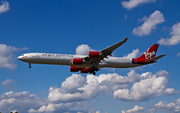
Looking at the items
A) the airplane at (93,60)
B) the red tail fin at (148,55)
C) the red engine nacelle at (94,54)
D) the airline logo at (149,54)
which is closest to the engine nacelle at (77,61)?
the airplane at (93,60)

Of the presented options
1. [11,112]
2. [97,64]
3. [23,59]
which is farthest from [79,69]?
[11,112]

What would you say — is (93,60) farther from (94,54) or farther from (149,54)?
(149,54)

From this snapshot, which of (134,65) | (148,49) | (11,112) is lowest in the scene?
(11,112)

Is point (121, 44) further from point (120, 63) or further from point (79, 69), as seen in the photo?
point (79, 69)

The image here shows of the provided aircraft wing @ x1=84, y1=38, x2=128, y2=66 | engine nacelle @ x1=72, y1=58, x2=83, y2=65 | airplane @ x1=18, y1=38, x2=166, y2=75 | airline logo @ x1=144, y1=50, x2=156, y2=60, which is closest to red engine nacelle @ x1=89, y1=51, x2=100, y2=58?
airplane @ x1=18, y1=38, x2=166, y2=75

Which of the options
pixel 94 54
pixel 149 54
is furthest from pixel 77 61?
pixel 149 54

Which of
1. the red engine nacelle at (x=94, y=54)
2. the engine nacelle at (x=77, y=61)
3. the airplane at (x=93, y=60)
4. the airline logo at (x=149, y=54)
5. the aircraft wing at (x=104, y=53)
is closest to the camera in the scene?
the aircraft wing at (x=104, y=53)

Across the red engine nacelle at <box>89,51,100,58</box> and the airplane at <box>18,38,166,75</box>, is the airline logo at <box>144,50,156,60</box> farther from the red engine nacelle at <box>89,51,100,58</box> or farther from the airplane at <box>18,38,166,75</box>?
the red engine nacelle at <box>89,51,100,58</box>

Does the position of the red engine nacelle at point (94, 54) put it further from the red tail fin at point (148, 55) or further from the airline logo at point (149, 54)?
the airline logo at point (149, 54)

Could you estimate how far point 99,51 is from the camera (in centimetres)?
5116

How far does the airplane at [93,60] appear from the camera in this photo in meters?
50.8

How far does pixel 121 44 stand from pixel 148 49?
63.3 feet

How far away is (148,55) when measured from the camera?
205 feet

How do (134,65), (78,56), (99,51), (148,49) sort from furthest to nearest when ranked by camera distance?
(148,49) < (134,65) < (78,56) < (99,51)
